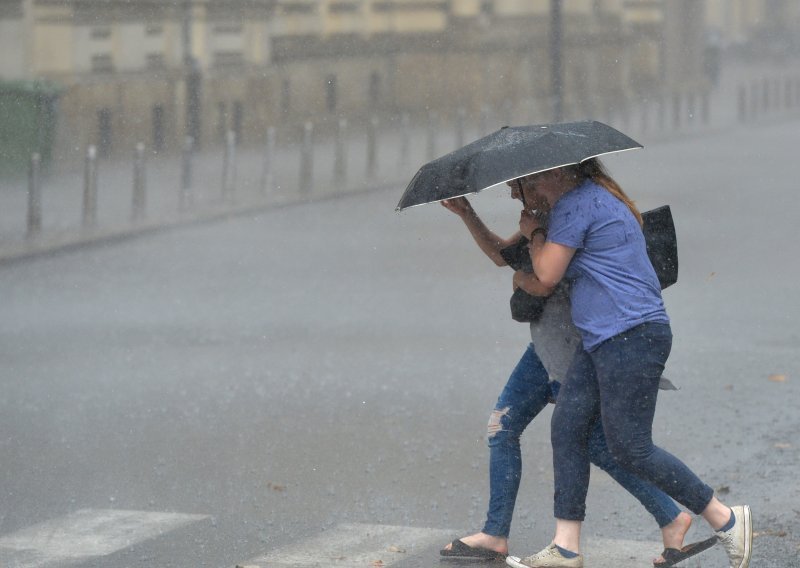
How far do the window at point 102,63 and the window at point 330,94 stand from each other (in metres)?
5.69

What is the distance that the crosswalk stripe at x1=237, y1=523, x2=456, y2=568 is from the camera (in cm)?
508

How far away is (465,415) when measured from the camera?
7449 mm

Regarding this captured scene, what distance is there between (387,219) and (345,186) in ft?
12.7

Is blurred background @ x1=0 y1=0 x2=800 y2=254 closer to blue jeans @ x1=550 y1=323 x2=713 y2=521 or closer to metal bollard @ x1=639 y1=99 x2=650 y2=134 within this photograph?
metal bollard @ x1=639 y1=99 x2=650 y2=134

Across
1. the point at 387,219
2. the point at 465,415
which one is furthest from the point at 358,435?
A: the point at 387,219

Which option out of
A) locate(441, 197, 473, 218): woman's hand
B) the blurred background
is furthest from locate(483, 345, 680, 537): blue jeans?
the blurred background

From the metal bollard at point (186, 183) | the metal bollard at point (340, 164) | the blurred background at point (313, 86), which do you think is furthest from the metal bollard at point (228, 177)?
the metal bollard at point (340, 164)

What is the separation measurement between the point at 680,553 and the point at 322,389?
3.58 meters

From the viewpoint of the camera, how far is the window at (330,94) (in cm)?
3106

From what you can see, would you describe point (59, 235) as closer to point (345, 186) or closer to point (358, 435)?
point (345, 186)

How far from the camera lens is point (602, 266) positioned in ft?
14.9

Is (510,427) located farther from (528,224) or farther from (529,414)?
(528,224)

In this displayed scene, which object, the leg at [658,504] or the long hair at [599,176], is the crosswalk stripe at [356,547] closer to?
the leg at [658,504]

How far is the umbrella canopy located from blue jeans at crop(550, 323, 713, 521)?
0.55m
